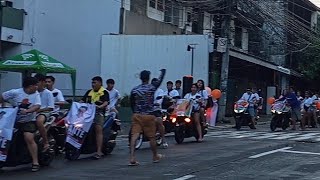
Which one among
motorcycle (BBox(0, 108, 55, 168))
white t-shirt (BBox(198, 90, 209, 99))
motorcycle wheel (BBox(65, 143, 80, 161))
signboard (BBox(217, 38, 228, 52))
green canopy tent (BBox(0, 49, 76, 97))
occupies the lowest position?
A: motorcycle wheel (BBox(65, 143, 80, 161))

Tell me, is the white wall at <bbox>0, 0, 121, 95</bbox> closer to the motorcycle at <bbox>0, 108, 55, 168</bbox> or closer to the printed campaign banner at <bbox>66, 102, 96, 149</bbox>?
the printed campaign banner at <bbox>66, 102, 96, 149</bbox>

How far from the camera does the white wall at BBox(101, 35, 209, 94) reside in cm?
2827

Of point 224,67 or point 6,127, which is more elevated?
point 224,67

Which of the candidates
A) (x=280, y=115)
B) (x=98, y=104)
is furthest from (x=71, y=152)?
(x=280, y=115)

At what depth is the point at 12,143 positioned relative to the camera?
34.2 feet

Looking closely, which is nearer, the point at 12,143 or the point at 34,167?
the point at 12,143

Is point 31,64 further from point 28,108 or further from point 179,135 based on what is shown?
point 28,108

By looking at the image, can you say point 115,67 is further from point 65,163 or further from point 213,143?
point 65,163

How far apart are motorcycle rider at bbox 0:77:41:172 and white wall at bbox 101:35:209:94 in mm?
17804

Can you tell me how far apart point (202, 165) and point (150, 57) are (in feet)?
57.3

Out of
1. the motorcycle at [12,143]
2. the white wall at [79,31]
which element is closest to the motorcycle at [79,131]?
the motorcycle at [12,143]

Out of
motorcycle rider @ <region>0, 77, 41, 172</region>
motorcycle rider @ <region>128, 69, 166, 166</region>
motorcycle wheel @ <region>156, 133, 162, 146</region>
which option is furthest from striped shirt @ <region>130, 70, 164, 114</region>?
motorcycle wheel @ <region>156, 133, 162, 146</region>

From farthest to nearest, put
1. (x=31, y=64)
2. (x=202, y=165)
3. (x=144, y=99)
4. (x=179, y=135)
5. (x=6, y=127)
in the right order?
(x=31, y=64) → (x=179, y=135) → (x=144, y=99) → (x=202, y=165) → (x=6, y=127)

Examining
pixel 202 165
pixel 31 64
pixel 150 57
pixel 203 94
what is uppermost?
pixel 150 57
